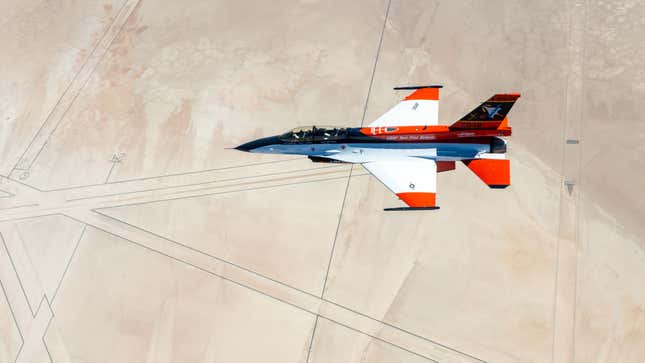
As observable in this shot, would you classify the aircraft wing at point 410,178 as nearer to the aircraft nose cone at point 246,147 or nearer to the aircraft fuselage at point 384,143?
the aircraft fuselage at point 384,143

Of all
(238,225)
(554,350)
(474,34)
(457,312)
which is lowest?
(554,350)

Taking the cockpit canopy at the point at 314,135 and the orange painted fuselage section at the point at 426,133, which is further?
the cockpit canopy at the point at 314,135

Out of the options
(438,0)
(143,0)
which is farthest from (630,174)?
(143,0)

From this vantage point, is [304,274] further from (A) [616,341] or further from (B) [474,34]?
(B) [474,34]

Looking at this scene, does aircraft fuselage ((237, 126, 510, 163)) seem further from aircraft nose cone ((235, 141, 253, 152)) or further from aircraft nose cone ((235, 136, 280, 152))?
aircraft nose cone ((235, 141, 253, 152))

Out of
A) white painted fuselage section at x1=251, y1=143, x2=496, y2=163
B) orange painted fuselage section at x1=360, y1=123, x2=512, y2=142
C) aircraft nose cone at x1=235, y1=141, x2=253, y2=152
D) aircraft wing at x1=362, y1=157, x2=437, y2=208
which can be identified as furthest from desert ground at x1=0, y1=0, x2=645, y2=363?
orange painted fuselage section at x1=360, y1=123, x2=512, y2=142

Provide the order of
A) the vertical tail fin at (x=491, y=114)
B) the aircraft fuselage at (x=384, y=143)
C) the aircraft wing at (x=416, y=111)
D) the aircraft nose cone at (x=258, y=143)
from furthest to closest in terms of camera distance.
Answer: the aircraft wing at (x=416, y=111)
the aircraft nose cone at (x=258, y=143)
the aircraft fuselage at (x=384, y=143)
the vertical tail fin at (x=491, y=114)

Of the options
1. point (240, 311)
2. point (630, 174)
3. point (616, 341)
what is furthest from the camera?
point (630, 174)

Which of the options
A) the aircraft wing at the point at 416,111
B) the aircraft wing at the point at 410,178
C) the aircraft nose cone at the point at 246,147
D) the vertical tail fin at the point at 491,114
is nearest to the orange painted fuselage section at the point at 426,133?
the vertical tail fin at the point at 491,114
